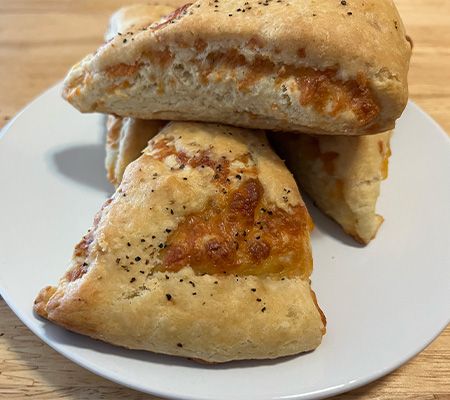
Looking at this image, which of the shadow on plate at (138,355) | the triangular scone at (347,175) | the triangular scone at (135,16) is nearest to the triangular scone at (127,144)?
the triangular scone at (135,16)

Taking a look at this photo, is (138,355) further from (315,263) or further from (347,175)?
(347,175)

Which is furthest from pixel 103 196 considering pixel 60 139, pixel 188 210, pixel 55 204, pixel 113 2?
pixel 113 2

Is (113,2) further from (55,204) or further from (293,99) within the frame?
(293,99)

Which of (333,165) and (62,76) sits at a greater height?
(62,76)

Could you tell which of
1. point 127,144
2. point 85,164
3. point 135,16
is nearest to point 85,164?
point 85,164

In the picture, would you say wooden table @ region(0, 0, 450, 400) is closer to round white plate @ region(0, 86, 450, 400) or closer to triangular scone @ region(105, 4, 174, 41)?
round white plate @ region(0, 86, 450, 400)

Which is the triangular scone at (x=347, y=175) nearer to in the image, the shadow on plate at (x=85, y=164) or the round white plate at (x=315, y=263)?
the round white plate at (x=315, y=263)
